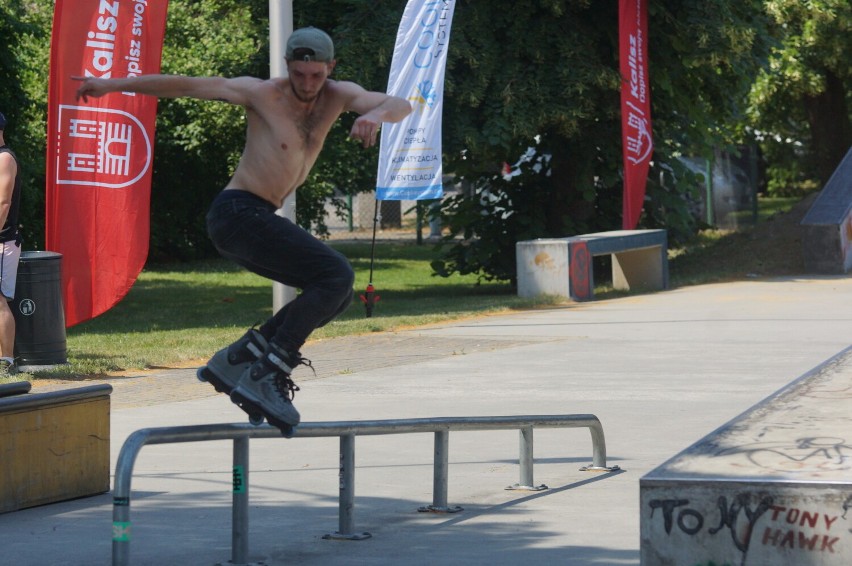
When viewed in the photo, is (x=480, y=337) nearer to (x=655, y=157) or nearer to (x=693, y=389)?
(x=693, y=389)

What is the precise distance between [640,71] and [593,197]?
8.12 ft

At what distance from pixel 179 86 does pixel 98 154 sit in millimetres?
8246

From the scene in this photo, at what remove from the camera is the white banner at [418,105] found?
17141 millimetres

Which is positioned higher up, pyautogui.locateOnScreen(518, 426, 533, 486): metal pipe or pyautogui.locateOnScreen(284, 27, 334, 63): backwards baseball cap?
pyautogui.locateOnScreen(284, 27, 334, 63): backwards baseball cap

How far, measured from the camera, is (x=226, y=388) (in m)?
6.07

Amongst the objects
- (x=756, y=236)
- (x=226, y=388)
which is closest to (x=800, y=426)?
(x=226, y=388)

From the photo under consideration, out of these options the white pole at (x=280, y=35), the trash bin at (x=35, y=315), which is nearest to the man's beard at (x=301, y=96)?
the trash bin at (x=35, y=315)

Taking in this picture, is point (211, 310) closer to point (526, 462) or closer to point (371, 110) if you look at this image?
point (526, 462)

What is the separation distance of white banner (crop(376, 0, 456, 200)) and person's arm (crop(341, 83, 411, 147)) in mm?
10852

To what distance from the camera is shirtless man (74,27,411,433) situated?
5824mm

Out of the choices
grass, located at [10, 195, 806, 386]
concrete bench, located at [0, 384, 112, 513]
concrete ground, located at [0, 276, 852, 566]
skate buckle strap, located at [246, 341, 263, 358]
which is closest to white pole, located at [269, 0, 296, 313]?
concrete ground, located at [0, 276, 852, 566]

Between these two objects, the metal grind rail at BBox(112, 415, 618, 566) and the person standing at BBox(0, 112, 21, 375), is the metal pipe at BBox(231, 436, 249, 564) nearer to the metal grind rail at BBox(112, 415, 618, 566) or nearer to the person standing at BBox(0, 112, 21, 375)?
the metal grind rail at BBox(112, 415, 618, 566)

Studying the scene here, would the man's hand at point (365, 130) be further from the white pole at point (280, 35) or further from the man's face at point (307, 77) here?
the white pole at point (280, 35)

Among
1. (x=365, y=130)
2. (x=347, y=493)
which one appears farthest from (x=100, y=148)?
(x=365, y=130)
